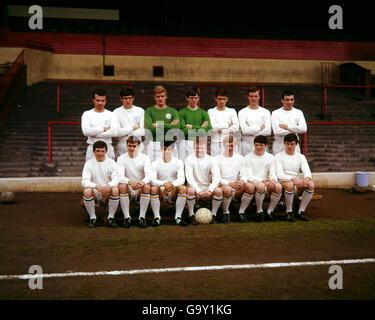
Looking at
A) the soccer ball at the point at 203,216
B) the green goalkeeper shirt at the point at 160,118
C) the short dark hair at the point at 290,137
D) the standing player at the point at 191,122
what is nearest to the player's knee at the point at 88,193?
the green goalkeeper shirt at the point at 160,118

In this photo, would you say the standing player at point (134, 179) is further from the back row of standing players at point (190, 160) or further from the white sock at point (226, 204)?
the white sock at point (226, 204)

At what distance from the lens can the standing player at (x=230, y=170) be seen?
622cm

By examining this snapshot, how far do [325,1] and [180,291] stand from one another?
17.6m

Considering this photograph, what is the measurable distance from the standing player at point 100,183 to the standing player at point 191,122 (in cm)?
133

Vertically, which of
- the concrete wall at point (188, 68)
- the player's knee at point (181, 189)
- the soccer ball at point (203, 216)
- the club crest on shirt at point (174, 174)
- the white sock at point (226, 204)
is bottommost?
the soccer ball at point (203, 216)

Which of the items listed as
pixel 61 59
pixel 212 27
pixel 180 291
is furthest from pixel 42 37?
pixel 180 291

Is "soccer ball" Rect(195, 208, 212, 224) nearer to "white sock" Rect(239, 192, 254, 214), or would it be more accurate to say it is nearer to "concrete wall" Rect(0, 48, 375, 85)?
"white sock" Rect(239, 192, 254, 214)

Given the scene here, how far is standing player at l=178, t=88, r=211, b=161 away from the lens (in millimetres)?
6691

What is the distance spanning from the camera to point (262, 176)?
6445mm

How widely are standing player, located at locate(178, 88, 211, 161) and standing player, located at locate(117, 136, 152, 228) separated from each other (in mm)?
969

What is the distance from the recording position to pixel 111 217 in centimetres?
599

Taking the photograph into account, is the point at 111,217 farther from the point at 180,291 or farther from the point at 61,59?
the point at 61,59

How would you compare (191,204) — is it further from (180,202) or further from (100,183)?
(100,183)

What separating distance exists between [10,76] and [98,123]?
748 centimetres
